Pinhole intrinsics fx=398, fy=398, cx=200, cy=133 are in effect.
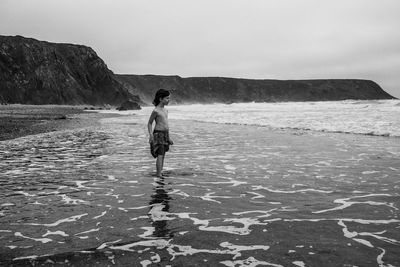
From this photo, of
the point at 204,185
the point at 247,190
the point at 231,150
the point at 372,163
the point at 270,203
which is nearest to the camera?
the point at 270,203

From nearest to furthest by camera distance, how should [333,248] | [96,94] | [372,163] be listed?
[333,248] → [372,163] → [96,94]

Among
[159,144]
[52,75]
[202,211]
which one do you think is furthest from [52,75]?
[202,211]

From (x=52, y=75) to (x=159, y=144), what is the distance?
11999 cm

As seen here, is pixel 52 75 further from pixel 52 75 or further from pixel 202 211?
pixel 202 211

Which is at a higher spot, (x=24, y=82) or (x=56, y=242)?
(x=24, y=82)

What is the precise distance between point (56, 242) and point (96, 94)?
423 ft

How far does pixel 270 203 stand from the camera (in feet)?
21.2

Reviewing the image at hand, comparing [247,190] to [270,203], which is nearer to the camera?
[270,203]

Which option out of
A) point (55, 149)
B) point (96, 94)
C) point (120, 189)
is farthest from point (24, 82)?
point (120, 189)

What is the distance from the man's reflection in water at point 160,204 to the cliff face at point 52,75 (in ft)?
352

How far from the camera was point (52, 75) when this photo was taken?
11975 centimetres

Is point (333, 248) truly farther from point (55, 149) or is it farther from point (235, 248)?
point (55, 149)

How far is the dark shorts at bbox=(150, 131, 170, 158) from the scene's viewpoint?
9.23 meters

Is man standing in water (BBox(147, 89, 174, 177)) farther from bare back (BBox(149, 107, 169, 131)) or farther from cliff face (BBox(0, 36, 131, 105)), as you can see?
cliff face (BBox(0, 36, 131, 105))
